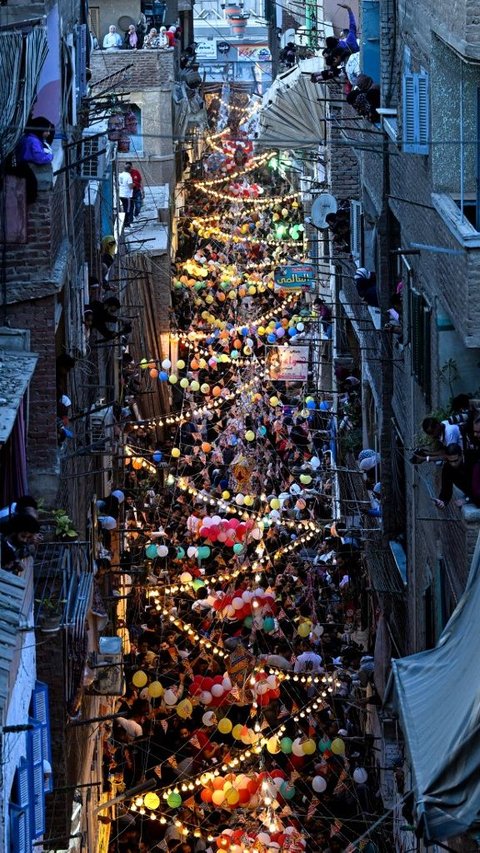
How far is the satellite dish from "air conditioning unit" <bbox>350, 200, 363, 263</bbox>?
0.50 m

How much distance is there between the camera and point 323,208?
27.9m

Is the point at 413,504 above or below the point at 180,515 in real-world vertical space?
above

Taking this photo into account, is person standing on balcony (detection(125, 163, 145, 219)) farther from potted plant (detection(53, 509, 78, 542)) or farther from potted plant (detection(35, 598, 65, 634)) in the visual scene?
potted plant (detection(35, 598, 65, 634))

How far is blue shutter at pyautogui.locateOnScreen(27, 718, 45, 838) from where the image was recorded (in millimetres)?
11968

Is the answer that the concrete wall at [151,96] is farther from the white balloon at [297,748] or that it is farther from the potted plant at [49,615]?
the potted plant at [49,615]

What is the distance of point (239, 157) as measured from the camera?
194ft

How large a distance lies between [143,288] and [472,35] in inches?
858

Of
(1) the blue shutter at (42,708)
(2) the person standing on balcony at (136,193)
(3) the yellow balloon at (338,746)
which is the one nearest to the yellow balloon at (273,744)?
(3) the yellow balloon at (338,746)

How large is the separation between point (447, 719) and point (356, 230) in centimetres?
1571

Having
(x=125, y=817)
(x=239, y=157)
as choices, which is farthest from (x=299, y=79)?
(x=239, y=157)

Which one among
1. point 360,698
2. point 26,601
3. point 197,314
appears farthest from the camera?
point 197,314

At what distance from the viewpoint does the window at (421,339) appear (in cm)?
1714

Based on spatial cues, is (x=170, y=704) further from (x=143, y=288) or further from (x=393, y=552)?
(x=143, y=288)

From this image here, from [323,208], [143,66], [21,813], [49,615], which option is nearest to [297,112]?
[323,208]
